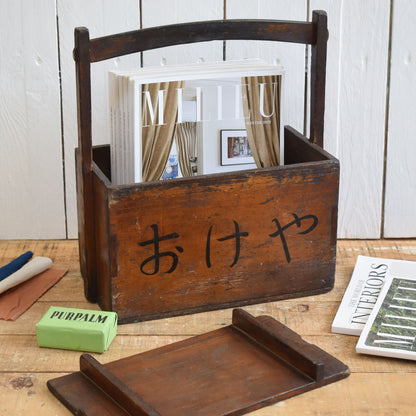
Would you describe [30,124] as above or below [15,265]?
above

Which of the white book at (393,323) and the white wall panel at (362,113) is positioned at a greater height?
the white wall panel at (362,113)

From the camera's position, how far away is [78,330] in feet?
2.95

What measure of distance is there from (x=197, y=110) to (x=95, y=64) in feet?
0.85

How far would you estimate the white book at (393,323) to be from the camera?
34.8 inches

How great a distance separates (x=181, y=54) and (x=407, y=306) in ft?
1.76

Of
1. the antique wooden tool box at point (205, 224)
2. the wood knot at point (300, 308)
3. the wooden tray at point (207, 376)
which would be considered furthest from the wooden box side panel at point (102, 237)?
the wood knot at point (300, 308)

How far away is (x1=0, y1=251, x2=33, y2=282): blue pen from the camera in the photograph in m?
1.08

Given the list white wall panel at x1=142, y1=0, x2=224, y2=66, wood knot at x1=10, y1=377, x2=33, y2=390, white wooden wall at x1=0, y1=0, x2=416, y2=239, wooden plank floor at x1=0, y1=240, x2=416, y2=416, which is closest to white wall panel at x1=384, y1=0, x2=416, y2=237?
white wooden wall at x1=0, y1=0, x2=416, y2=239

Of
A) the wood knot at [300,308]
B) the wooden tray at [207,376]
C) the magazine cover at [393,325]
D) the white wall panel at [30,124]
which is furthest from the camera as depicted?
the white wall panel at [30,124]

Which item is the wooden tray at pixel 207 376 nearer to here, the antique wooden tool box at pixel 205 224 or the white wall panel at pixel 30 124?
the antique wooden tool box at pixel 205 224

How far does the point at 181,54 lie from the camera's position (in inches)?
47.8

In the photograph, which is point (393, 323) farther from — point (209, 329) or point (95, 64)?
point (95, 64)

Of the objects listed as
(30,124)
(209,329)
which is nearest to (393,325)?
(209,329)

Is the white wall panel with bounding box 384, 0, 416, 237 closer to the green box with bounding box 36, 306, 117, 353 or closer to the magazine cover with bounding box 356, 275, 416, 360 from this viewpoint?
the magazine cover with bounding box 356, 275, 416, 360
